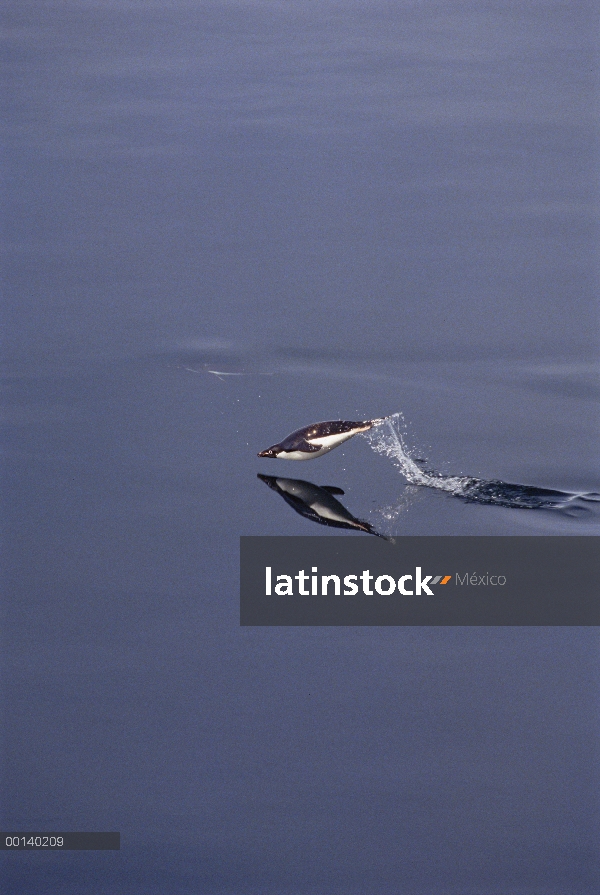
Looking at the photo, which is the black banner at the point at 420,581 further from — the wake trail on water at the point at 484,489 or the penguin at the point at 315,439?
the penguin at the point at 315,439

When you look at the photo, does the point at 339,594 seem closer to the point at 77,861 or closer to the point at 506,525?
the point at 506,525

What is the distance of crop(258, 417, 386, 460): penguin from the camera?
448 inches

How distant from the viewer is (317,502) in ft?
36.0

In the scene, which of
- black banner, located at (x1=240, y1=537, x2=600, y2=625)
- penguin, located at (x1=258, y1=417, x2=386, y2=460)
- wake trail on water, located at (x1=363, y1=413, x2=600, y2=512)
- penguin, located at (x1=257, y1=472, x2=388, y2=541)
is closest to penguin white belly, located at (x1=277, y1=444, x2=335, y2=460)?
penguin, located at (x1=258, y1=417, x2=386, y2=460)

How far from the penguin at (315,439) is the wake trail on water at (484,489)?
48cm

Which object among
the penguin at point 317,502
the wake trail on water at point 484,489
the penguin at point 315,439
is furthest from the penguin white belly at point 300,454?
the wake trail on water at point 484,489

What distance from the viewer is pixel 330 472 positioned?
37.7 feet

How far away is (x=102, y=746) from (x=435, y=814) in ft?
7.31

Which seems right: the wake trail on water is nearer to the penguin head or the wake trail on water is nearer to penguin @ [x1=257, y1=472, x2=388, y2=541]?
penguin @ [x1=257, y1=472, x2=388, y2=541]

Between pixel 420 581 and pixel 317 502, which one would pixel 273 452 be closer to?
pixel 317 502

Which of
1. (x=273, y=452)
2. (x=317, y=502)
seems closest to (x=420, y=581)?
(x=317, y=502)

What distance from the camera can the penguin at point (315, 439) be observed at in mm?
11383

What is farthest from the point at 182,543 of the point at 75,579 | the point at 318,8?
the point at 318,8

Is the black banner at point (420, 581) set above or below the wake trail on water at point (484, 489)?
below
